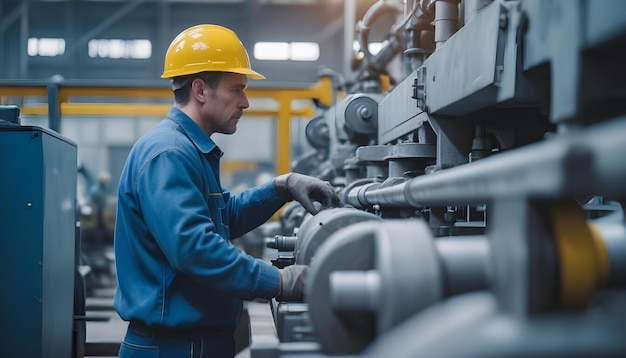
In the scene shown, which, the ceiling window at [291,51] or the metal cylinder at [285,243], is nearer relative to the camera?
the metal cylinder at [285,243]

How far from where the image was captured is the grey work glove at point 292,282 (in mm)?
1524

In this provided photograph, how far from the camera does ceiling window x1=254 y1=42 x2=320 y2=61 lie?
35.7 ft

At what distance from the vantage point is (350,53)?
5230 millimetres

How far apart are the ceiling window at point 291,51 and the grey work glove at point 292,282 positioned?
956 centimetres

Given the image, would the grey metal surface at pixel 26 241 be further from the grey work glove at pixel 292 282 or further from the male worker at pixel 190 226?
the grey work glove at pixel 292 282

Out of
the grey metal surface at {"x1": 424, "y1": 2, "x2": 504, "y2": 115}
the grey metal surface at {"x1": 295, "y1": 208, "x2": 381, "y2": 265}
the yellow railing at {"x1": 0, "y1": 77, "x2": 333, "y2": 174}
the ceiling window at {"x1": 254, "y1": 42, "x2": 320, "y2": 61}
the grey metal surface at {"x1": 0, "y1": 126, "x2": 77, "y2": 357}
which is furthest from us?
the ceiling window at {"x1": 254, "y1": 42, "x2": 320, "y2": 61}

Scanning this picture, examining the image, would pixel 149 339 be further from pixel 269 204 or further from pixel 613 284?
pixel 613 284

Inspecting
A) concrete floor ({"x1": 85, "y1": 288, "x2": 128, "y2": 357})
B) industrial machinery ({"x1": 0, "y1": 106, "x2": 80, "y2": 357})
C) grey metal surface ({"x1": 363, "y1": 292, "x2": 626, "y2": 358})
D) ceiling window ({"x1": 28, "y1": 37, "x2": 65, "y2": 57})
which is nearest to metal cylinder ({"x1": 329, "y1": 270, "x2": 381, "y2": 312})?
grey metal surface ({"x1": 363, "y1": 292, "x2": 626, "y2": 358})

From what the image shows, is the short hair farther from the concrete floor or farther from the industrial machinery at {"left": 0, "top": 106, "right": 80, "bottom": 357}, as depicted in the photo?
the concrete floor

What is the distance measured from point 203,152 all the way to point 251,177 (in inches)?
382

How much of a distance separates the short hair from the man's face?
0.04ft

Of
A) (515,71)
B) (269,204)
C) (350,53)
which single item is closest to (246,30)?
(350,53)

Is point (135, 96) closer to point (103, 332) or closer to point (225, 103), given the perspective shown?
point (103, 332)

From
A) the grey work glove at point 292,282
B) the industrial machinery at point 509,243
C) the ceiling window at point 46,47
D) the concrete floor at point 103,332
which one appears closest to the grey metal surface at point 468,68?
the industrial machinery at point 509,243
